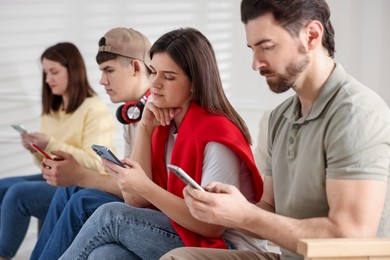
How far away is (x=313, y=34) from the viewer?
5.94 feet

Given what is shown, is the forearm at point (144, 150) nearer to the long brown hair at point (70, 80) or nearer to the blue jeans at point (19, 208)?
the blue jeans at point (19, 208)

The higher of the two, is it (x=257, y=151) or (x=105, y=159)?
(x=105, y=159)

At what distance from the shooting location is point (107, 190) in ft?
9.11

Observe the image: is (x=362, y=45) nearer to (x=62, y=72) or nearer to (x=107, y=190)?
(x=62, y=72)

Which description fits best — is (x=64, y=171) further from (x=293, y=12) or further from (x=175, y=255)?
(x=293, y=12)

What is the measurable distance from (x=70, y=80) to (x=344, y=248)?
7.53ft

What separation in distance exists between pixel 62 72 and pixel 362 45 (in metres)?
1.70

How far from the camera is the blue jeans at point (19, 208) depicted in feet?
10.8

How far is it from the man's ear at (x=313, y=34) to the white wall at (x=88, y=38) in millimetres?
2554

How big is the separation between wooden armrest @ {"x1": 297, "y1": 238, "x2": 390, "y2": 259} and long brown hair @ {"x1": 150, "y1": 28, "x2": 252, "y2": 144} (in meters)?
0.73

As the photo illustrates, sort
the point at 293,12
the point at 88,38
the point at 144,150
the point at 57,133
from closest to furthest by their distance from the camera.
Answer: the point at 293,12 < the point at 144,150 < the point at 57,133 < the point at 88,38

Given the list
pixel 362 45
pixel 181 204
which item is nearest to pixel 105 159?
pixel 181 204

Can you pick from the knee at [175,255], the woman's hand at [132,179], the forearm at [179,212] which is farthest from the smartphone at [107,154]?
the knee at [175,255]

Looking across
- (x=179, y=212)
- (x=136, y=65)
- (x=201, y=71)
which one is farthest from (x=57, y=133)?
(x=179, y=212)
